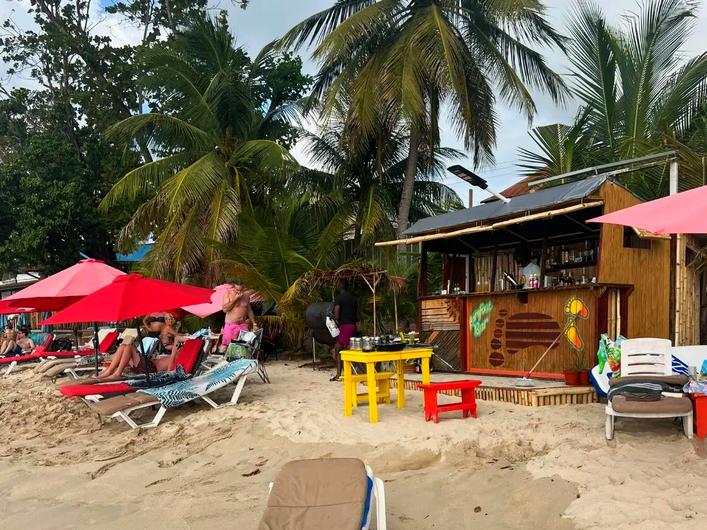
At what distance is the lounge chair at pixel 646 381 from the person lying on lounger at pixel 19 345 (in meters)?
14.4

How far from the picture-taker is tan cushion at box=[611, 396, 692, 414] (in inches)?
203

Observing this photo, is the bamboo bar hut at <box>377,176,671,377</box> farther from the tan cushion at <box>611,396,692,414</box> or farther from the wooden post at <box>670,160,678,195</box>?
the tan cushion at <box>611,396,692,414</box>

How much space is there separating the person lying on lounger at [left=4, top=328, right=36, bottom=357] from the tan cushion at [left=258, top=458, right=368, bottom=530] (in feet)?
45.6

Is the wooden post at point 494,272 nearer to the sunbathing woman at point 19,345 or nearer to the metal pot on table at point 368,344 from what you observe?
the metal pot on table at point 368,344

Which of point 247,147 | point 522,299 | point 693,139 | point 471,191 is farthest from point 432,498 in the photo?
point 471,191

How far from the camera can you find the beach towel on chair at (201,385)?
753 cm

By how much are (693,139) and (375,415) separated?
8.30m

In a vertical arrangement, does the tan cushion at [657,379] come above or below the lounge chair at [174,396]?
Result: above

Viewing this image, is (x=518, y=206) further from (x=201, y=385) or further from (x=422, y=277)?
(x=201, y=385)

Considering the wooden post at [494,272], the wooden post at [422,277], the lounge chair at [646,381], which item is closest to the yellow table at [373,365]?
the lounge chair at [646,381]

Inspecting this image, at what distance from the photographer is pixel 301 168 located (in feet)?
60.0

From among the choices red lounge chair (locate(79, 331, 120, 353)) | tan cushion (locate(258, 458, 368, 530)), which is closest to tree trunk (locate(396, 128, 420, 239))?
red lounge chair (locate(79, 331, 120, 353))

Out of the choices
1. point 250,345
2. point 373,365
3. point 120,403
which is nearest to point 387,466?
point 373,365

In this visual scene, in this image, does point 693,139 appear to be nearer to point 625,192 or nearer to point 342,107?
point 625,192
